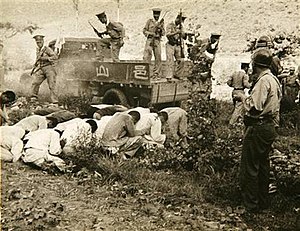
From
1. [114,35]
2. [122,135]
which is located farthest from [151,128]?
[114,35]

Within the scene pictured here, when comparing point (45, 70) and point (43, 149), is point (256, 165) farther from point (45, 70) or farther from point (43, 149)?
point (45, 70)

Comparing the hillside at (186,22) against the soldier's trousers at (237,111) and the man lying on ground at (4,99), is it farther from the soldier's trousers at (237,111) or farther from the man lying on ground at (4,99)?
the man lying on ground at (4,99)

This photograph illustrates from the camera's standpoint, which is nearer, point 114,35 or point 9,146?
point 9,146

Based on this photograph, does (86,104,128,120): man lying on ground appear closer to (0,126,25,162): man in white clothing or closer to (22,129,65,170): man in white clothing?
(22,129,65,170): man in white clothing

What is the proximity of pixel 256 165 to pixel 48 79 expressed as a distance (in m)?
6.65

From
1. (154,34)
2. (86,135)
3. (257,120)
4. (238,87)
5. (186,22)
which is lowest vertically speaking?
(86,135)

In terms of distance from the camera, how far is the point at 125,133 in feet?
23.7

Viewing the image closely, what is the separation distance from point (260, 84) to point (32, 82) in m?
7.86

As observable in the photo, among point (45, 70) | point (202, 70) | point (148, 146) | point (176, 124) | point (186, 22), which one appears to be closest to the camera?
point (148, 146)

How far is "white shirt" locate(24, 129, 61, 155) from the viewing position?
6.89m

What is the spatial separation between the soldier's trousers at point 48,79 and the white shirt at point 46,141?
152 inches

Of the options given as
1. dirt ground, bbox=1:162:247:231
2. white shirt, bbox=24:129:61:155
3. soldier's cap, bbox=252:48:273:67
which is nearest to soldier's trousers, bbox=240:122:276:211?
dirt ground, bbox=1:162:247:231

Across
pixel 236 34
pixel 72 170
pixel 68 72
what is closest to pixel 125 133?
pixel 72 170

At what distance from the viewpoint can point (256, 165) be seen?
17.0ft
